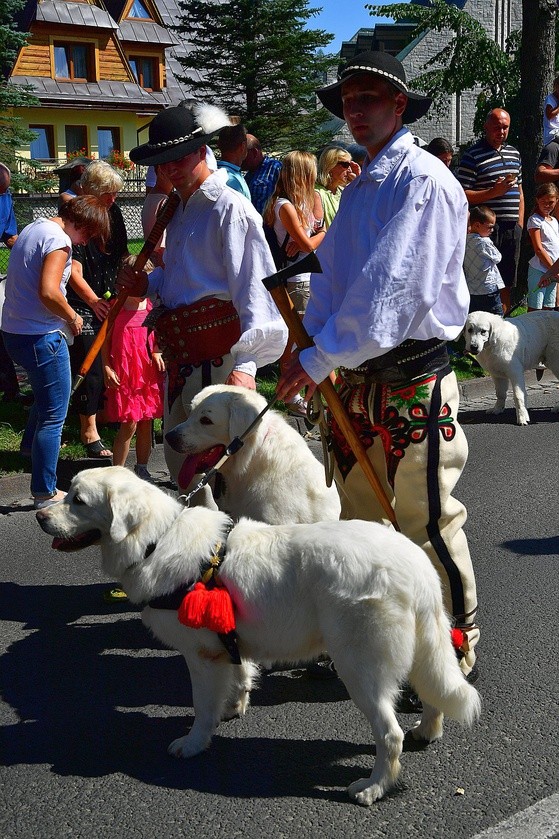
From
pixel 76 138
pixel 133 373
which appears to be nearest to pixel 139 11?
pixel 76 138

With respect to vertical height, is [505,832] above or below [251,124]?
below

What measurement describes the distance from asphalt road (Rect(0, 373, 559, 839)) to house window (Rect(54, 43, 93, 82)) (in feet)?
151

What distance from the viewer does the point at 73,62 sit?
46.8 m

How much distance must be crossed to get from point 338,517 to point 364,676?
135cm

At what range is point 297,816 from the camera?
320 cm

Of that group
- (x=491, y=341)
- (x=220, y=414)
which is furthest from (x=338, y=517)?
(x=491, y=341)

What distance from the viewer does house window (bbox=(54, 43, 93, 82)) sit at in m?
46.6

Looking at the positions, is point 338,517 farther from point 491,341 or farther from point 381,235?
point 491,341

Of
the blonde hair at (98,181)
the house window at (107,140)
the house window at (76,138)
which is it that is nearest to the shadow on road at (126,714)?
the blonde hair at (98,181)

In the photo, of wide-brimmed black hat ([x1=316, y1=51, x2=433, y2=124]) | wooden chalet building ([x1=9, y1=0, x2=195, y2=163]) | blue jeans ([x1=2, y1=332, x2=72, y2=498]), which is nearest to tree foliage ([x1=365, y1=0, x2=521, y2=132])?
blue jeans ([x1=2, y1=332, x2=72, y2=498])

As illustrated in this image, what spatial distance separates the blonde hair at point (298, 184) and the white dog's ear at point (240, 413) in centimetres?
470

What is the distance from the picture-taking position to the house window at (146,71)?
162 ft

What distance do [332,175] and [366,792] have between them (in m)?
7.40

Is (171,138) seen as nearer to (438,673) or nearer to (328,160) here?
(438,673)
